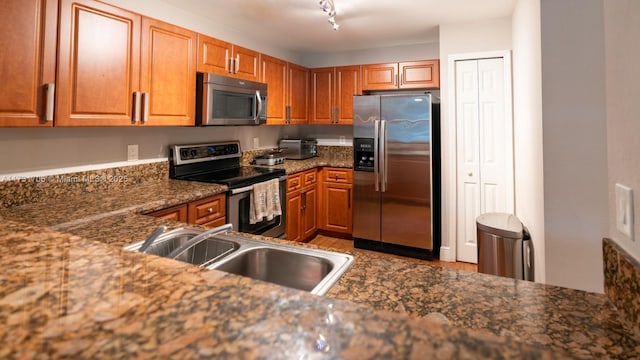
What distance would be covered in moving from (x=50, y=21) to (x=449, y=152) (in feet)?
10.4

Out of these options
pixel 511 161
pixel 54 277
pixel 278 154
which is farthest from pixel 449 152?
pixel 54 277

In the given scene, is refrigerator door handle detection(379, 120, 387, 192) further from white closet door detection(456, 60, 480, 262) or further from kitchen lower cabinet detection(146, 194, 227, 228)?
kitchen lower cabinet detection(146, 194, 227, 228)

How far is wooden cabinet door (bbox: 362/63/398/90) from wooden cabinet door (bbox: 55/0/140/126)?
8.37ft

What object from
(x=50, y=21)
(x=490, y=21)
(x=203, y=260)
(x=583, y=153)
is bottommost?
(x=203, y=260)

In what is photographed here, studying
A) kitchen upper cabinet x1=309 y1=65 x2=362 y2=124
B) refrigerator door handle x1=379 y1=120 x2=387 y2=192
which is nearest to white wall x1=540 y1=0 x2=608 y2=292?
refrigerator door handle x1=379 y1=120 x2=387 y2=192

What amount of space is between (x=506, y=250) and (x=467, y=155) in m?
1.31

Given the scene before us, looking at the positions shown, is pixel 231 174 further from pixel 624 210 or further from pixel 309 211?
pixel 624 210

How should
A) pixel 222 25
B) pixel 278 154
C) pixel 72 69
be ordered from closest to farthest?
pixel 72 69 → pixel 222 25 → pixel 278 154

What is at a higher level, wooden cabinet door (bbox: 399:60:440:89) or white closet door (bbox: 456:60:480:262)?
wooden cabinet door (bbox: 399:60:440:89)

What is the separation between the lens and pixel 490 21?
320cm

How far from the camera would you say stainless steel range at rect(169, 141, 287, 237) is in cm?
274

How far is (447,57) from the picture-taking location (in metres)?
3.37

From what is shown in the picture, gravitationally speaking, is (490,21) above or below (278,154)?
above

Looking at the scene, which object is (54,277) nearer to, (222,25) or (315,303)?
(315,303)
